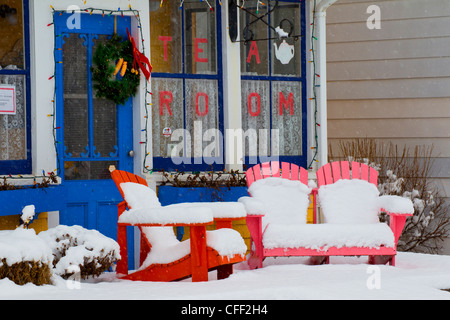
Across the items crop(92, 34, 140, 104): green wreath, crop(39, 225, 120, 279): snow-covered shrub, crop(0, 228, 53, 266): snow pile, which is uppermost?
crop(92, 34, 140, 104): green wreath

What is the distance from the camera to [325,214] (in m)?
6.11

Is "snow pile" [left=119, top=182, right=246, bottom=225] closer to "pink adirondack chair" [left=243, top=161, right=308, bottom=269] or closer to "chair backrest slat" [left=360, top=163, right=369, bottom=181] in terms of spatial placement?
"pink adirondack chair" [left=243, top=161, right=308, bottom=269]

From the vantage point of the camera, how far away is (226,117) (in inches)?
271

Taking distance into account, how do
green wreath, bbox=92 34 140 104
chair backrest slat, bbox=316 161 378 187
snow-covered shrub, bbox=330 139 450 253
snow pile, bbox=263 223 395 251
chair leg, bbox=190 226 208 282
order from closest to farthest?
1. chair leg, bbox=190 226 208 282
2. snow pile, bbox=263 223 395 251
3. chair backrest slat, bbox=316 161 378 187
4. green wreath, bbox=92 34 140 104
5. snow-covered shrub, bbox=330 139 450 253

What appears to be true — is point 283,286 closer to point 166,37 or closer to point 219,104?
point 219,104

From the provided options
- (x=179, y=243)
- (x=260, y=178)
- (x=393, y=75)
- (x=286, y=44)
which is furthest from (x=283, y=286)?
(x=393, y=75)

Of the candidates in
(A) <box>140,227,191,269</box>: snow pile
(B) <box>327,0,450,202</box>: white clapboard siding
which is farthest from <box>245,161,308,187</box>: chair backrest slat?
(B) <box>327,0,450,202</box>: white clapboard siding

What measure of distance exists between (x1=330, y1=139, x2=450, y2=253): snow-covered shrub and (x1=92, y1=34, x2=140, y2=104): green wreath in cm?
322

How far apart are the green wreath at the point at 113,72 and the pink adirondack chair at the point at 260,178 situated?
1.35 meters

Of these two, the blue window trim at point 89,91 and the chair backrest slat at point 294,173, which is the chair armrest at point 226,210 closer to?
the chair backrest slat at point 294,173

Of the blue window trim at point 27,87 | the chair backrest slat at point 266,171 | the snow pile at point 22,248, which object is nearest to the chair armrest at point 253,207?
the chair backrest slat at point 266,171

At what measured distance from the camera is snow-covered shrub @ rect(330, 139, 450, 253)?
833cm

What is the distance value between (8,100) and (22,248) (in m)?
2.20

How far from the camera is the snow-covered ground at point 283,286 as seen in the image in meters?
4.06
